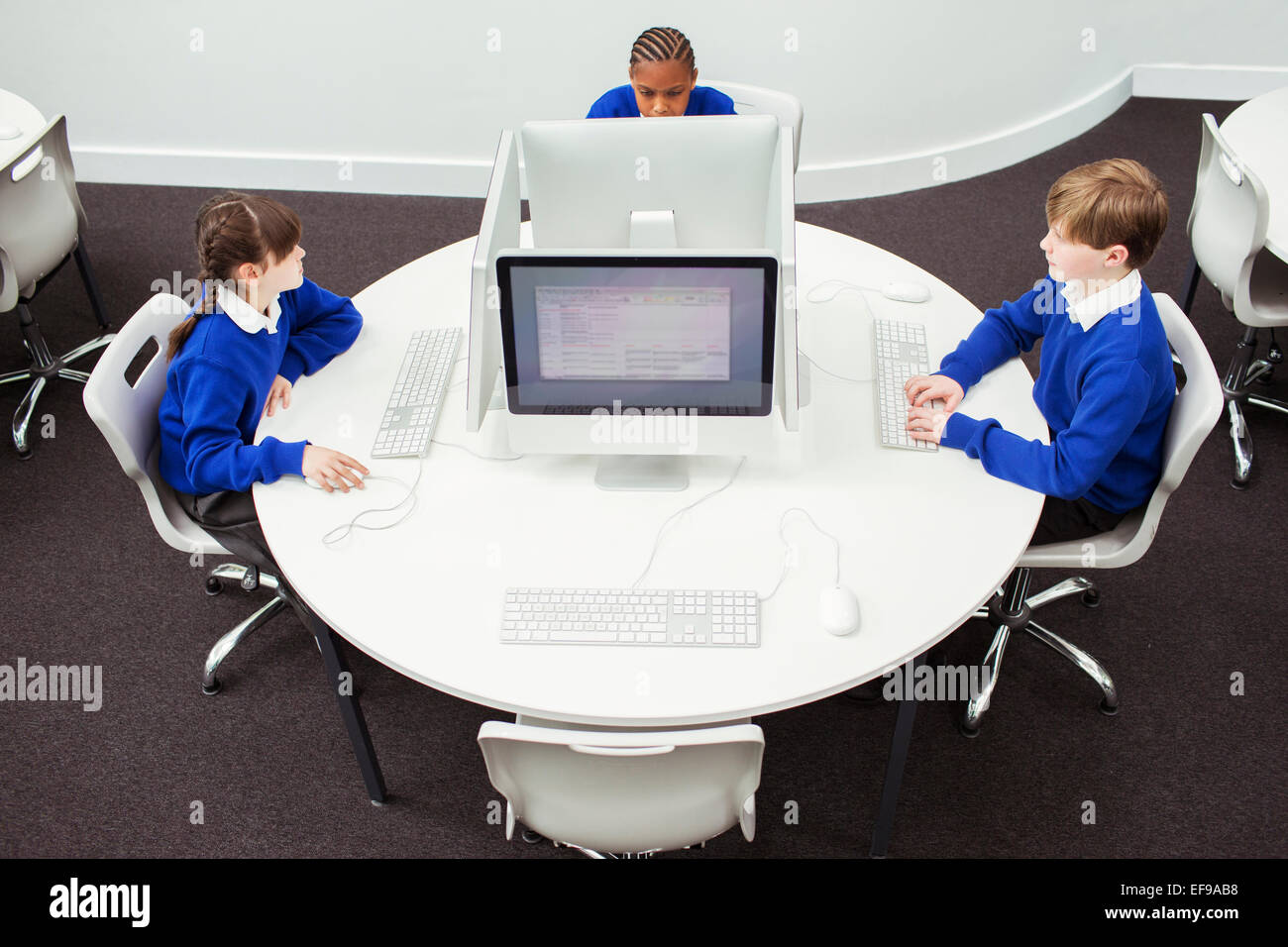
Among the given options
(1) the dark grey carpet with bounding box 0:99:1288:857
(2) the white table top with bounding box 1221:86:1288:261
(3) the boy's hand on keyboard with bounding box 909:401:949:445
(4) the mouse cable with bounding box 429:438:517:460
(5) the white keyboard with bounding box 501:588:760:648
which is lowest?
(1) the dark grey carpet with bounding box 0:99:1288:857

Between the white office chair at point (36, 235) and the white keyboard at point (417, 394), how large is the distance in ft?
4.19

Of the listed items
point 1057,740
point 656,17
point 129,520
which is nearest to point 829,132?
point 656,17

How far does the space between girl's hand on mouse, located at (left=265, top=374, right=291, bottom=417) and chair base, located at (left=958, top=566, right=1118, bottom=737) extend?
161 cm

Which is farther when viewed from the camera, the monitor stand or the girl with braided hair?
the girl with braided hair

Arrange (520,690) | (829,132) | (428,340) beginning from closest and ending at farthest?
(520,690)
(428,340)
(829,132)

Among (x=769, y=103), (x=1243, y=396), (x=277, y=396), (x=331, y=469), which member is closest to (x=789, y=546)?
(x=331, y=469)

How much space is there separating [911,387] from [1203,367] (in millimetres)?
526

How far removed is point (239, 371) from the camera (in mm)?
2035

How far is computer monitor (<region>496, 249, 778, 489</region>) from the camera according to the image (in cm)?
165

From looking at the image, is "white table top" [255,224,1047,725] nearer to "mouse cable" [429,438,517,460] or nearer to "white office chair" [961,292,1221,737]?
"mouse cable" [429,438,517,460]

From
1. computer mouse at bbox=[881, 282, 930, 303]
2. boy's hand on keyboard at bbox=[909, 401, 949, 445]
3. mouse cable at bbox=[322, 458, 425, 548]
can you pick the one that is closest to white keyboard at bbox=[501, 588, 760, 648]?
mouse cable at bbox=[322, 458, 425, 548]

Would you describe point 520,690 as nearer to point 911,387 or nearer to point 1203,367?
point 911,387

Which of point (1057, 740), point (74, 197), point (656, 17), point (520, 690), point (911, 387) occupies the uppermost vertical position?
point (656, 17)

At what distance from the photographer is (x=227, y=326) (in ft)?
6.69
